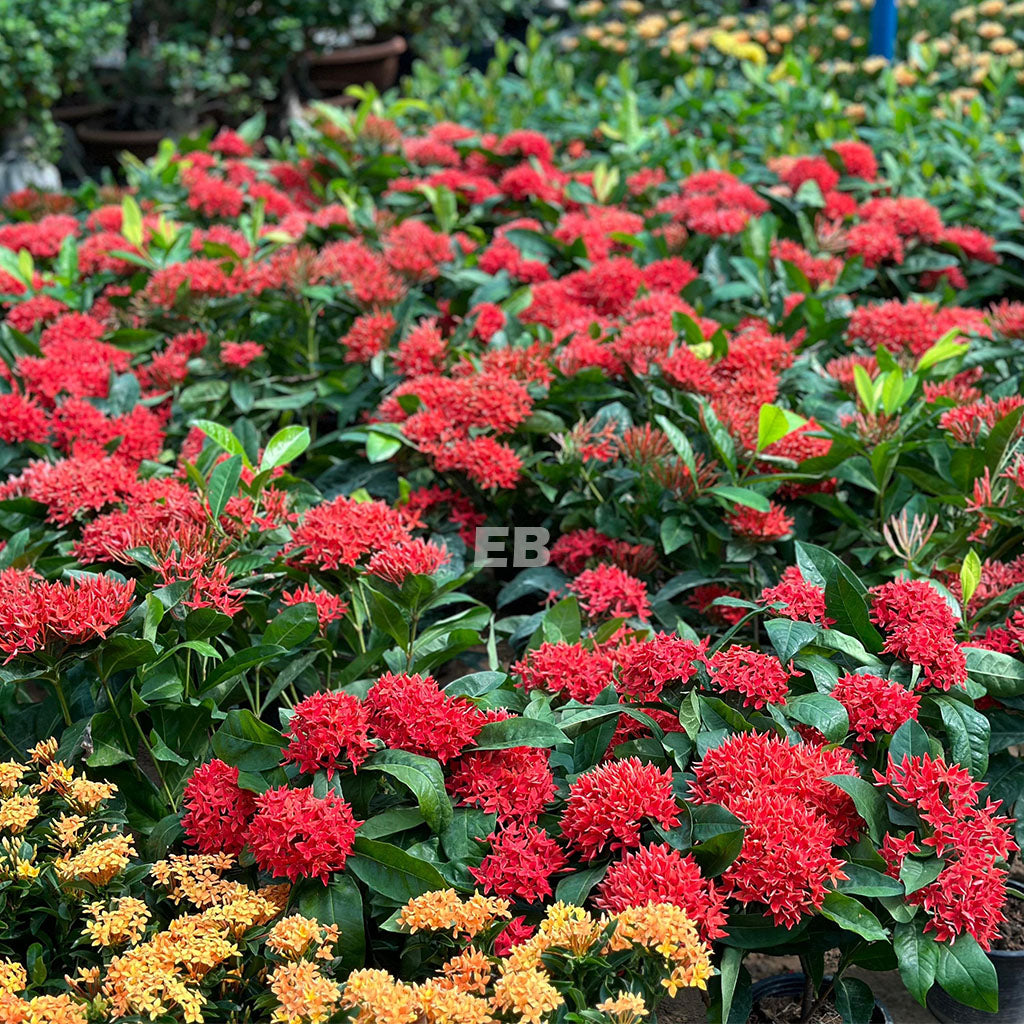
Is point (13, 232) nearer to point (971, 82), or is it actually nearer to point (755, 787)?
point (755, 787)

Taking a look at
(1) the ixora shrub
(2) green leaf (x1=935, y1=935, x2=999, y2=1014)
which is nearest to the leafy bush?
(1) the ixora shrub

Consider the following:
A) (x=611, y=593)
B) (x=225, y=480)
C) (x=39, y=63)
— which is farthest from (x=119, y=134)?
(x=611, y=593)

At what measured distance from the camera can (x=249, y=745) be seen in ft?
5.17

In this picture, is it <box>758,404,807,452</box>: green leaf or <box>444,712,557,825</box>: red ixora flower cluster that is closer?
<box>444,712,557,825</box>: red ixora flower cluster

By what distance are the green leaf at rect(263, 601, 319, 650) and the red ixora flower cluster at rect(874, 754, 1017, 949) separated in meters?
0.80

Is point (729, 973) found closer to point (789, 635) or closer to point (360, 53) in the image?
point (789, 635)

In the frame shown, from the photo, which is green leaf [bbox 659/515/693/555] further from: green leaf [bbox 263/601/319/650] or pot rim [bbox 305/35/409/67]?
pot rim [bbox 305/35/409/67]

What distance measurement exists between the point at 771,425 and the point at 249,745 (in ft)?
3.39

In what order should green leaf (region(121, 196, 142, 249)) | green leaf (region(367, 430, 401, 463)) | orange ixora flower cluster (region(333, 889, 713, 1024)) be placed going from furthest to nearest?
green leaf (region(121, 196, 142, 249)) → green leaf (region(367, 430, 401, 463)) → orange ixora flower cluster (region(333, 889, 713, 1024))

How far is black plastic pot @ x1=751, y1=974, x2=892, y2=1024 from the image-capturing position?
1.58 metres

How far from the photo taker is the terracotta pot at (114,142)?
260 inches

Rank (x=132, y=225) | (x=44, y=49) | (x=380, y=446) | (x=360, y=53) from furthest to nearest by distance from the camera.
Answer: (x=360, y=53) → (x=44, y=49) → (x=132, y=225) → (x=380, y=446)

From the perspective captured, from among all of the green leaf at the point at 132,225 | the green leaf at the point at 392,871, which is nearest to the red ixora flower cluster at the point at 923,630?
the green leaf at the point at 392,871

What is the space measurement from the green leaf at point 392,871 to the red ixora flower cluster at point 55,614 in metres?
0.44
